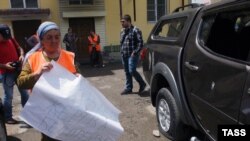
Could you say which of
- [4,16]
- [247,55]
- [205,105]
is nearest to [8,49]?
[205,105]

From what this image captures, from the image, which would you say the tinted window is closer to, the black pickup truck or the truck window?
the black pickup truck

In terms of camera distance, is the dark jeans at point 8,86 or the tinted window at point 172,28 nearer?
the tinted window at point 172,28

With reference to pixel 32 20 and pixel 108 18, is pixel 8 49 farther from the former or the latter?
pixel 108 18

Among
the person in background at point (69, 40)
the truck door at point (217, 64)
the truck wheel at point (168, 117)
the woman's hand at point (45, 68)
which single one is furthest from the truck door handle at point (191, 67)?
the person in background at point (69, 40)

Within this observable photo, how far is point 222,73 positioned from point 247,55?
25 centimetres

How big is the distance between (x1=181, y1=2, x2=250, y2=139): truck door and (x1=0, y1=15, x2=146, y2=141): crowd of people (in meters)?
1.23

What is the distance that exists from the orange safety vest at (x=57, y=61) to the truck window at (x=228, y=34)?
1.39 m

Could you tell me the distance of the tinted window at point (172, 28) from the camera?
3927mm

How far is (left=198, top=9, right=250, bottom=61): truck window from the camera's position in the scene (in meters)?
2.72

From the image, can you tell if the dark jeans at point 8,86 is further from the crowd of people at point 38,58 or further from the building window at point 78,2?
the building window at point 78,2

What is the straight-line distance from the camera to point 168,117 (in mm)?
3932

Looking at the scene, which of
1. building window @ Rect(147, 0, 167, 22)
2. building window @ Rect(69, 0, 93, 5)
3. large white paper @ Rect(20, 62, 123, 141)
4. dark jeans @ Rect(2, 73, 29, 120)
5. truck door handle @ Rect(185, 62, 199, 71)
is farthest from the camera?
building window @ Rect(147, 0, 167, 22)

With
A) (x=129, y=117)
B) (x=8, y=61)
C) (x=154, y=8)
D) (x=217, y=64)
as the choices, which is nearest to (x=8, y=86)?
(x=8, y=61)

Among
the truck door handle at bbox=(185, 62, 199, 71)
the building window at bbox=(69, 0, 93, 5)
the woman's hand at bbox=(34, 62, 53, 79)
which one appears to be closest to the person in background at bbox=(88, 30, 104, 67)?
the building window at bbox=(69, 0, 93, 5)
